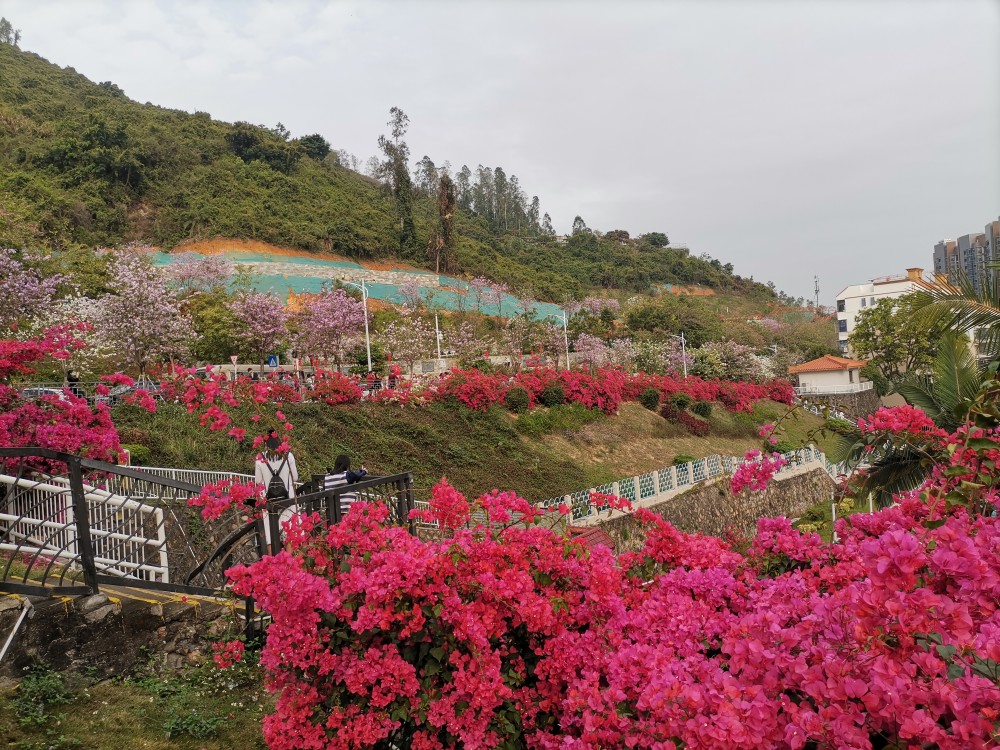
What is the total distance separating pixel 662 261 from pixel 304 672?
90.6 meters

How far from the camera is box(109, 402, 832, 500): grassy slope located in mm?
13469

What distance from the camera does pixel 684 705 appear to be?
192 centimetres

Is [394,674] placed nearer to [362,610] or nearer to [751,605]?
[362,610]

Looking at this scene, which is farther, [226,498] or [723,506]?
[723,506]

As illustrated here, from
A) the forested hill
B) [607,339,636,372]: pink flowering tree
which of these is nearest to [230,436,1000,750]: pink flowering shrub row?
[607,339,636,372]: pink flowering tree

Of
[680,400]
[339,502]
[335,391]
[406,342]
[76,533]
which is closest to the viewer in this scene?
[76,533]

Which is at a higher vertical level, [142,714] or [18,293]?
[18,293]

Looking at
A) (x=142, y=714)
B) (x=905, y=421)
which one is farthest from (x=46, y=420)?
(x=905, y=421)

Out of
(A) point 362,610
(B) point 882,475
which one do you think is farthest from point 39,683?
(B) point 882,475

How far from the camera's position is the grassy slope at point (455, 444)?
13469 mm

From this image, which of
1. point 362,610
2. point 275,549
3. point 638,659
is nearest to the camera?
point 638,659

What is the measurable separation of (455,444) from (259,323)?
496 inches

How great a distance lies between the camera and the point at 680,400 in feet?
82.9

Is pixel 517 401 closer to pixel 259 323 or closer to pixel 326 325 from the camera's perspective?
pixel 326 325
